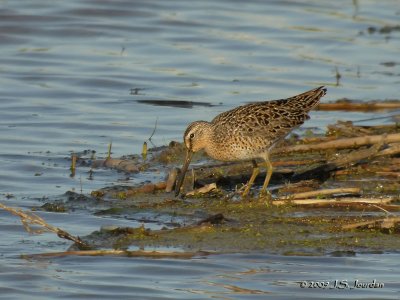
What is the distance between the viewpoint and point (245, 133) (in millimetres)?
11383

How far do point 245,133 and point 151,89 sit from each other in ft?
17.3

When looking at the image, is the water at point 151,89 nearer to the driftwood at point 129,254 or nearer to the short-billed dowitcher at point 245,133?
the driftwood at point 129,254

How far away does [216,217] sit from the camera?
384 inches

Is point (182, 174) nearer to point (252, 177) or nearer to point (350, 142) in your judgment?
point (252, 177)

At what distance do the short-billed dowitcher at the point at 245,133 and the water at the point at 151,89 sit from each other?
3.09 feet

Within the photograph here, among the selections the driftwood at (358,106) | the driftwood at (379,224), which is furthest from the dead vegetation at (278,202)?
the driftwood at (358,106)

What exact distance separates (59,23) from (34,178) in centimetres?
839

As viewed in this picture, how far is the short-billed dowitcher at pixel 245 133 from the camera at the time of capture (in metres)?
11.4

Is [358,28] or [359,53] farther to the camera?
[358,28]

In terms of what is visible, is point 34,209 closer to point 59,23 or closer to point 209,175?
point 209,175

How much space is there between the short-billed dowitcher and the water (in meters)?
0.94

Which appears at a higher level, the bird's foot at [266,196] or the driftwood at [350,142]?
the driftwood at [350,142]

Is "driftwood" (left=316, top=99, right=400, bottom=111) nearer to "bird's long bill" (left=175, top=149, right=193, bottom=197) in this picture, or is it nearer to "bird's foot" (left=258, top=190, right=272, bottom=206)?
"bird's long bill" (left=175, top=149, right=193, bottom=197)

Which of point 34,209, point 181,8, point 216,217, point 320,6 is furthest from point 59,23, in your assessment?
point 216,217
